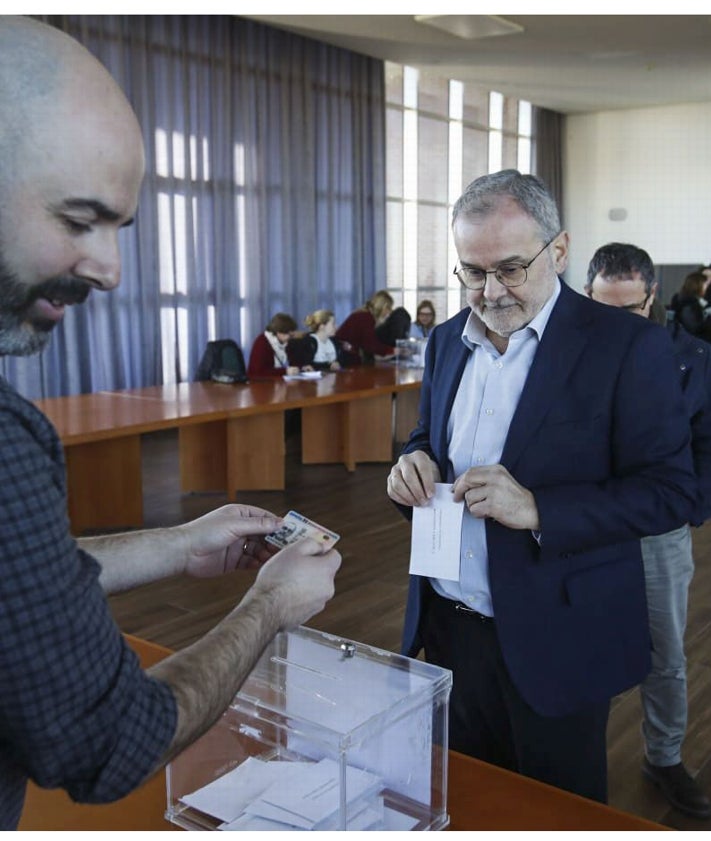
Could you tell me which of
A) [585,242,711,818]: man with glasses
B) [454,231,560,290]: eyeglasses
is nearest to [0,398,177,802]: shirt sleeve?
[454,231,560,290]: eyeglasses

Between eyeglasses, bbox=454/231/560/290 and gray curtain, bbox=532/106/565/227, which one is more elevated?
gray curtain, bbox=532/106/565/227

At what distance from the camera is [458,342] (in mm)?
1870

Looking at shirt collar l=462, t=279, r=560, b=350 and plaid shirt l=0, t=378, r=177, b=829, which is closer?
plaid shirt l=0, t=378, r=177, b=829

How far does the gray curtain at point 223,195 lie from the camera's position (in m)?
7.98

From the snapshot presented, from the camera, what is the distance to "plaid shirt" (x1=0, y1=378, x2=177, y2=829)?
674mm

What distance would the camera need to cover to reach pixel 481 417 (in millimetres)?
1725

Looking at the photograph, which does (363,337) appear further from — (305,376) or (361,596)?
A: (361,596)

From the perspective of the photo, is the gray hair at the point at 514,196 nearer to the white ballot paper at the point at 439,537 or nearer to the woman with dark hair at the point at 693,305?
the white ballot paper at the point at 439,537

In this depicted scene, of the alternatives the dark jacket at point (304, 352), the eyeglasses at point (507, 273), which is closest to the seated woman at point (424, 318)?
the dark jacket at point (304, 352)

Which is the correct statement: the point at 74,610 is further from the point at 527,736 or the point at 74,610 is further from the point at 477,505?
the point at 527,736

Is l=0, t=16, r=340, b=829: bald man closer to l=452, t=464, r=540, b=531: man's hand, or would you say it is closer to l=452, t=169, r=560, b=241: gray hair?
l=452, t=464, r=540, b=531: man's hand

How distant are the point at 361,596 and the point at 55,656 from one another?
3.63 m

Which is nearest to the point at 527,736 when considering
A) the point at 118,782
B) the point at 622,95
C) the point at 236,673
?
the point at 236,673

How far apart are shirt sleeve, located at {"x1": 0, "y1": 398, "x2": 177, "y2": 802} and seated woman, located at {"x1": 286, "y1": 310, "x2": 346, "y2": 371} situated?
647cm
